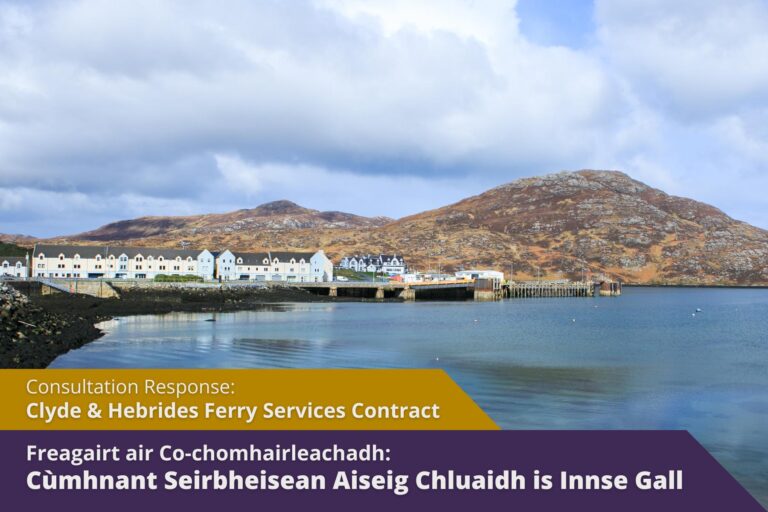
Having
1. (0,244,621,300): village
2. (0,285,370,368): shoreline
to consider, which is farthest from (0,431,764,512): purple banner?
(0,244,621,300): village

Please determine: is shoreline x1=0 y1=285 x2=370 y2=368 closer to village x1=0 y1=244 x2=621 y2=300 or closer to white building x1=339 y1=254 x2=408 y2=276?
village x1=0 y1=244 x2=621 y2=300

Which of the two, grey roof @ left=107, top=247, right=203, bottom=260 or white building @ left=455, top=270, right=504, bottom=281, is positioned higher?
grey roof @ left=107, top=247, right=203, bottom=260

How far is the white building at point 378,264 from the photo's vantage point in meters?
183

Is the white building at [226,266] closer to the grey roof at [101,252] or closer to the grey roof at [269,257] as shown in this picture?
the grey roof at [269,257]

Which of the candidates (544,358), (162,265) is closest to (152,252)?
(162,265)

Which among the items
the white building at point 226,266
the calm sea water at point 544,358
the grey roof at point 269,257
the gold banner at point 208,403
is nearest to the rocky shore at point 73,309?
the calm sea water at point 544,358

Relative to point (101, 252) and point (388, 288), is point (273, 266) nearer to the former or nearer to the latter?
point (388, 288)

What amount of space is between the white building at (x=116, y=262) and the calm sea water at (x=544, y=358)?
208 feet

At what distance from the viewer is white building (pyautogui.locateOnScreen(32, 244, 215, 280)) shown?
4628 inches

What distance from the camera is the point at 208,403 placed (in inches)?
476

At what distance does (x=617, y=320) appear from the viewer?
70188mm

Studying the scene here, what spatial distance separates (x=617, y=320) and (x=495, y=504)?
6405cm

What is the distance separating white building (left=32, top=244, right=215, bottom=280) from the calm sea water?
6337 centimetres

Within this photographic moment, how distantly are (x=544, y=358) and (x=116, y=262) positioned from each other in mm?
103403
